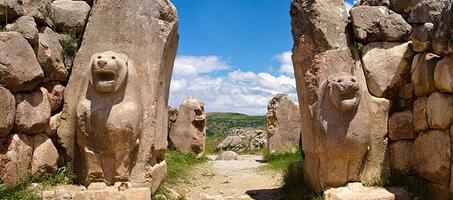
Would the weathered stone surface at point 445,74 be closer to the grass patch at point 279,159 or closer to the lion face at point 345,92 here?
the lion face at point 345,92

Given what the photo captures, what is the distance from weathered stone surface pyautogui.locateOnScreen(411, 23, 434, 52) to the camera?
503cm

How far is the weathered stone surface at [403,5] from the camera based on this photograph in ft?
18.8

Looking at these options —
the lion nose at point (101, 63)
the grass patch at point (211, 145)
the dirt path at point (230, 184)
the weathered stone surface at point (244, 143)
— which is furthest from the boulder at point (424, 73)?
the weathered stone surface at point (244, 143)

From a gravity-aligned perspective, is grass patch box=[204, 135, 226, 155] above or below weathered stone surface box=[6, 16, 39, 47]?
below

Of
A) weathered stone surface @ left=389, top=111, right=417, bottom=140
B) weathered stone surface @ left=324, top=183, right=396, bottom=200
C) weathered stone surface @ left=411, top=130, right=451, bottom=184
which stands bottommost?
weathered stone surface @ left=324, top=183, right=396, bottom=200

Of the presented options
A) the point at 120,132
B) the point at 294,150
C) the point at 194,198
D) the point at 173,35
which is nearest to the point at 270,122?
the point at 294,150

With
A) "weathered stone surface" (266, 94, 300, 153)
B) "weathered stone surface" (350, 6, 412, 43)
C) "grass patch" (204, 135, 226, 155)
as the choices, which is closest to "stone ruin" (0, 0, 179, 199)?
"weathered stone surface" (350, 6, 412, 43)

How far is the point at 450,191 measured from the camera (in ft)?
15.1

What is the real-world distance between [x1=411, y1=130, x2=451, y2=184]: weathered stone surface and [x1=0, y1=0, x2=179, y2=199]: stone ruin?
2.86 meters

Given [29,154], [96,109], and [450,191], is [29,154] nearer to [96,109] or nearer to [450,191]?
[96,109]

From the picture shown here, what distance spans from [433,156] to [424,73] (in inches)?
33.8

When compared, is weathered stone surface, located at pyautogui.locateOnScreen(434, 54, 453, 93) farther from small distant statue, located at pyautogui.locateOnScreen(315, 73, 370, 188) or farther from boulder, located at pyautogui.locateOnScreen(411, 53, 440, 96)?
small distant statue, located at pyautogui.locateOnScreen(315, 73, 370, 188)

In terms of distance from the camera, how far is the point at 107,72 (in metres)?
5.02

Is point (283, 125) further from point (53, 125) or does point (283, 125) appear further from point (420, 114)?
point (53, 125)
